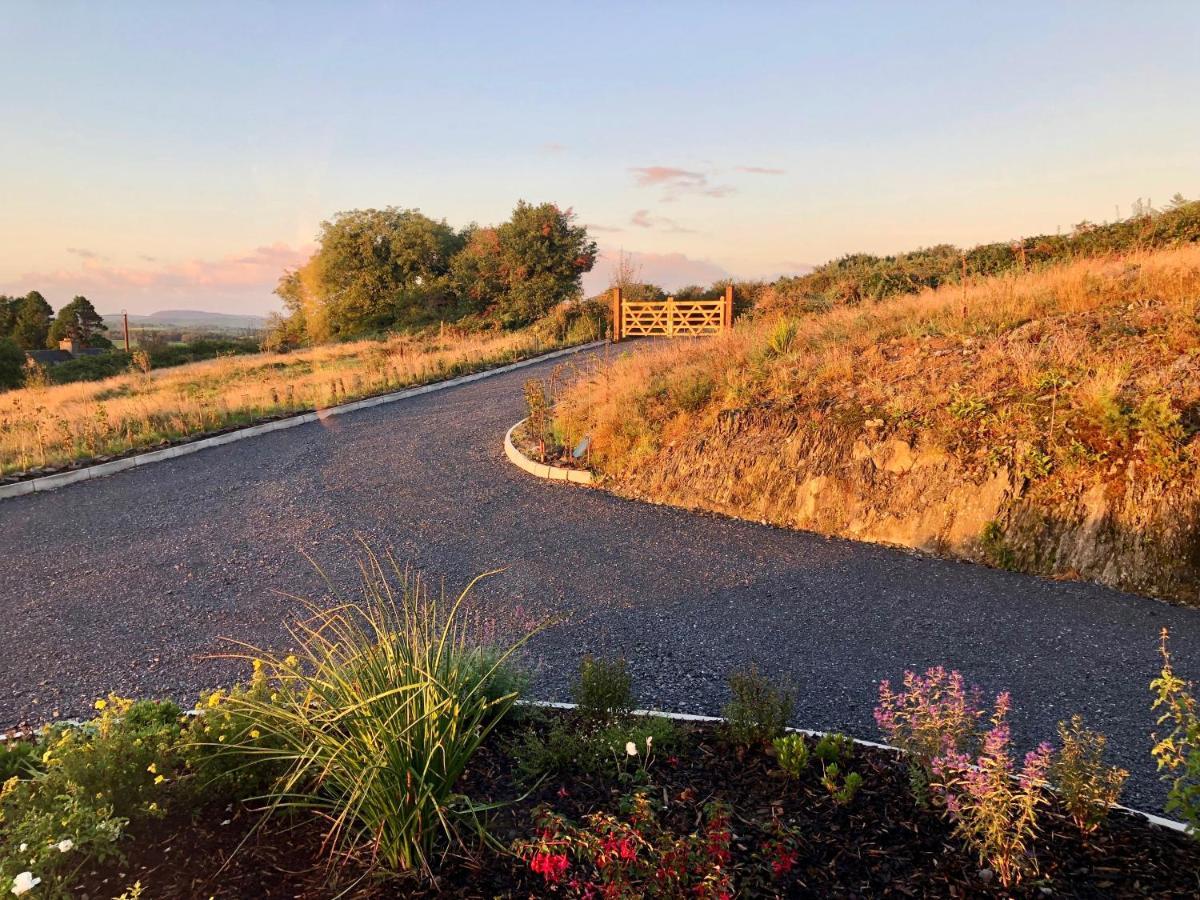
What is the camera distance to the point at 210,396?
51.6 ft

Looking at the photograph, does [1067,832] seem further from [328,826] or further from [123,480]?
[123,480]

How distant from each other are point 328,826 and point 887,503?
5.63 m

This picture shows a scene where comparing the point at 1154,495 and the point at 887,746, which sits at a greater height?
the point at 1154,495

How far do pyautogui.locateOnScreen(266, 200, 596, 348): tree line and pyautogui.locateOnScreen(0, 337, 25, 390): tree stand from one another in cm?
1053

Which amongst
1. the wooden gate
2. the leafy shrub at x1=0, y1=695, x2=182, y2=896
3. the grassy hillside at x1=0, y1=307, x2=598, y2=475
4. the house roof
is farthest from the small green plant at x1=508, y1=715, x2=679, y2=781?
the house roof

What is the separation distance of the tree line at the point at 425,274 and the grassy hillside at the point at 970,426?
831 inches

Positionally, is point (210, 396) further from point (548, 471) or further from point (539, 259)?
point (539, 259)

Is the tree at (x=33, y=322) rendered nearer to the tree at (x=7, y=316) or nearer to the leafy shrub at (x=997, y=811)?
the tree at (x=7, y=316)

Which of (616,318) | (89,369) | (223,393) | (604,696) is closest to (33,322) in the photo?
(89,369)

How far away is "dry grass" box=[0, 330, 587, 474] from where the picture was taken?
10.3 m

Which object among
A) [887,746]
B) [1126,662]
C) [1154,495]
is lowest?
[1126,662]

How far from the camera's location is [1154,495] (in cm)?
558

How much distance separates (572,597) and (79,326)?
55.9m

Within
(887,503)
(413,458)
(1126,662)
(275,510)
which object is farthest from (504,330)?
(1126,662)
